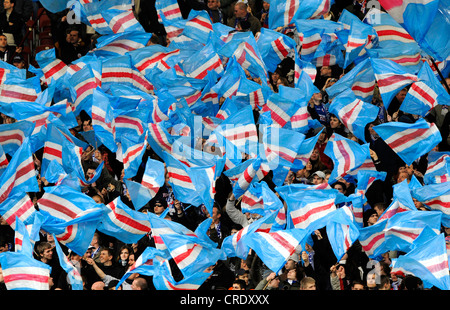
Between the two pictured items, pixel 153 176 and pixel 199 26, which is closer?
pixel 153 176

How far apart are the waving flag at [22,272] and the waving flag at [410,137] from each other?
493cm

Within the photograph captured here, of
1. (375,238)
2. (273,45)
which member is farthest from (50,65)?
(375,238)

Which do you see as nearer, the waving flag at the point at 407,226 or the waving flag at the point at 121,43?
the waving flag at the point at 407,226

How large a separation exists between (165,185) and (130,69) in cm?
253

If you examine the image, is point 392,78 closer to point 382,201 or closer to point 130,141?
point 382,201

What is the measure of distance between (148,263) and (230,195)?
6.22 feet

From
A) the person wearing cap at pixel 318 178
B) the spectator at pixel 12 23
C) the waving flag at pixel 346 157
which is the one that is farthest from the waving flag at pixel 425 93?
the spectator at pixel 12 23

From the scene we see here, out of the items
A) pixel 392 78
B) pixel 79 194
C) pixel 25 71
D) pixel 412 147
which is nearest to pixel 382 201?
pixel 412 147

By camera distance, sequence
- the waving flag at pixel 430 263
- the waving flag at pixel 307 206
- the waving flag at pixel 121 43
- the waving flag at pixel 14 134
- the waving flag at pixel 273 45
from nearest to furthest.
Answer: the waving flag at pixel 430 263 → the waving flag at pixel 307 206 → the waving flag at pixel 14 134 → the waving flag at pixel 273 45 → the waving flag at pixel 121 43

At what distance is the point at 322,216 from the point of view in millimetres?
12648

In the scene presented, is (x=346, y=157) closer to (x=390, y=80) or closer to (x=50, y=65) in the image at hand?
(x=390, y=80)

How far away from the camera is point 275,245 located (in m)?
12.0

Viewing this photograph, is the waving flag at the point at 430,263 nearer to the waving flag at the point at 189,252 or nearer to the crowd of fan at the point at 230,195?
the crowd of fan at the point at 230,195

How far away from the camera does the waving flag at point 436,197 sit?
1305 cm
